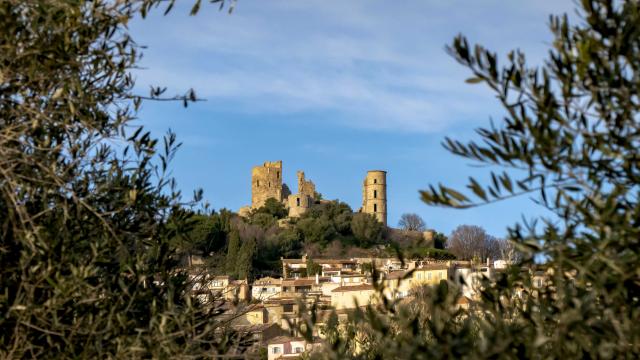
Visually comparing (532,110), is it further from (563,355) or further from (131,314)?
(131,314)

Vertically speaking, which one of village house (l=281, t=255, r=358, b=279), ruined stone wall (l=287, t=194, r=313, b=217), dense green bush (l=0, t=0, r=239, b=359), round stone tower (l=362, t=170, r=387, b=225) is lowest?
dense green bush (l=0, t=0, r=239, b=359)

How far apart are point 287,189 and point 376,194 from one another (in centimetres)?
1301

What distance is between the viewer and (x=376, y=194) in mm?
125812

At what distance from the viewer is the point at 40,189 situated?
187 inches

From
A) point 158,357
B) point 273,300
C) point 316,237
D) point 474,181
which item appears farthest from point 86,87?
point 316,237

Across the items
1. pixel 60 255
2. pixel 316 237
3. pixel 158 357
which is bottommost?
pixel 158 357

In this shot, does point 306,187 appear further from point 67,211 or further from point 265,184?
point 67,211

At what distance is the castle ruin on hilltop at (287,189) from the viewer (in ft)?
406

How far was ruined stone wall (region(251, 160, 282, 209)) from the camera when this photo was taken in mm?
126750

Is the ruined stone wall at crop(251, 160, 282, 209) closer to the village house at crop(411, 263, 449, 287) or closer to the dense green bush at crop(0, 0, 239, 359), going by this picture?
the village house at crop(411, 263, 449, 287)

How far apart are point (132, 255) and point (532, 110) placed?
2.64 m

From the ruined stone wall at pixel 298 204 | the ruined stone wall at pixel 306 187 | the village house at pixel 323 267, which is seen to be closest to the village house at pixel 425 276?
the village house at pixel 323 267

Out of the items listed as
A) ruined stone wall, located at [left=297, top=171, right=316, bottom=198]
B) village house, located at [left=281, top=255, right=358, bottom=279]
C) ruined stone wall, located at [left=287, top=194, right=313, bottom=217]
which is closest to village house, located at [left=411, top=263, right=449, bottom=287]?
village house, located at [left=281, top=255, right=358, bottom=279]

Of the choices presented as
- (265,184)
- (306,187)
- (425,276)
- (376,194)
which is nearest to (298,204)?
(306,187)
